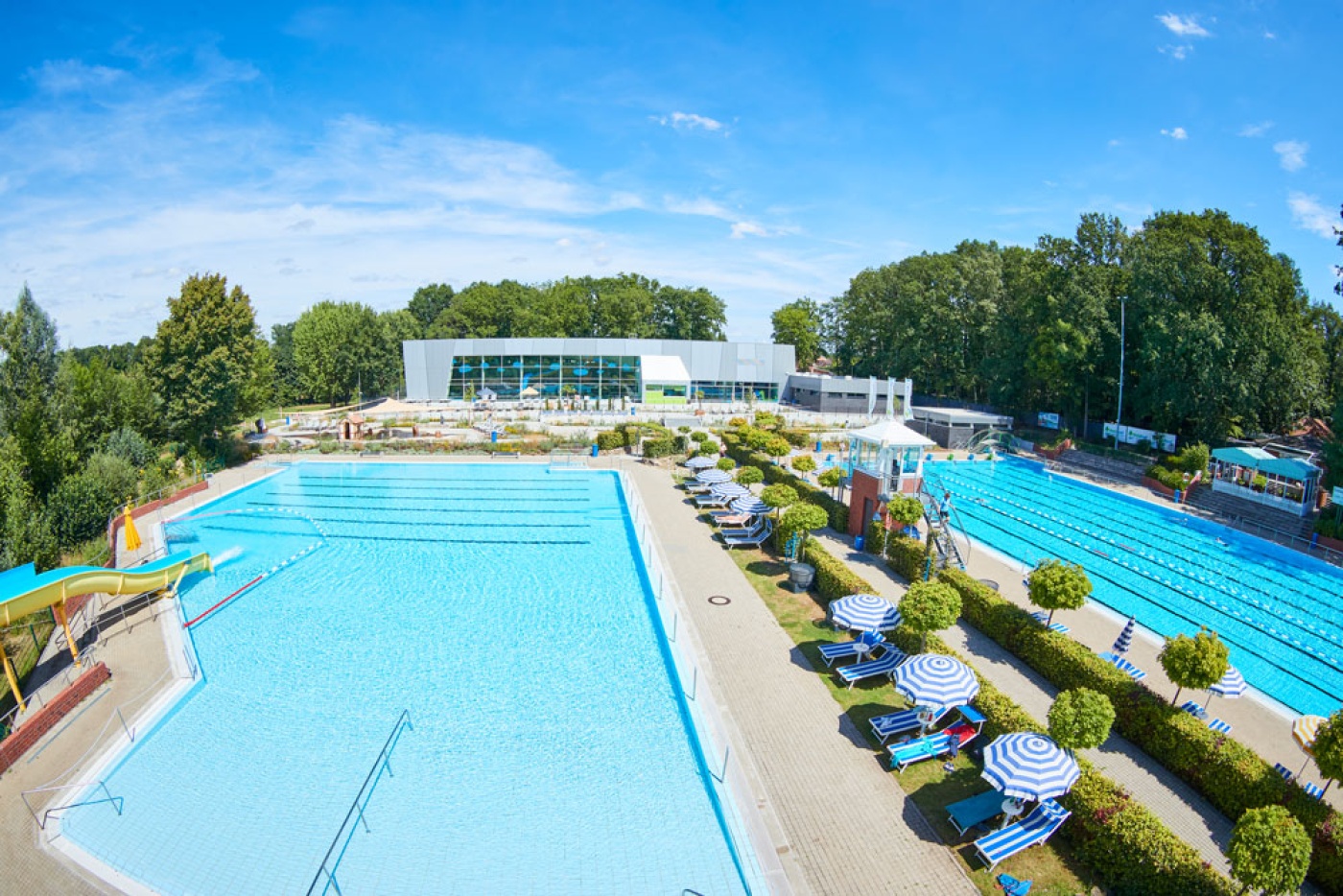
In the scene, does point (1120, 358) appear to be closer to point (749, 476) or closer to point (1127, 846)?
point (749, 476)

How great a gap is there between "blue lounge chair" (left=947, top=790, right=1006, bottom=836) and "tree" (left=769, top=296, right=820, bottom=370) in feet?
223

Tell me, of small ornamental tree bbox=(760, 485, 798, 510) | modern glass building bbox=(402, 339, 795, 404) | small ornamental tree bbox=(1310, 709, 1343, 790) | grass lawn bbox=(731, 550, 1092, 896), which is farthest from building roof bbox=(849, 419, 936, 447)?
modern glass building bbox=(402, 339, 795, 404)

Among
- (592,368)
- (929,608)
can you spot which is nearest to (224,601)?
(929,608)

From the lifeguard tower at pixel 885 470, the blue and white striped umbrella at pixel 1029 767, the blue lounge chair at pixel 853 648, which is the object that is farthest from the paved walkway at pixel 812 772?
the lifeguard tower at pixel 885 470

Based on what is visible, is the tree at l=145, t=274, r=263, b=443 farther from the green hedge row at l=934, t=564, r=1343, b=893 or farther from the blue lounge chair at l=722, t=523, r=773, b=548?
the green hedge row at l=934, t=564, r=1343, b=893

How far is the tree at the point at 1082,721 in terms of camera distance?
8.45 metres

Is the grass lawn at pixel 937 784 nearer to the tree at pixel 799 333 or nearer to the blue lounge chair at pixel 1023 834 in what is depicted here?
the blue lounge chair at pixel 1023 834

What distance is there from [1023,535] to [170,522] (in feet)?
91.1

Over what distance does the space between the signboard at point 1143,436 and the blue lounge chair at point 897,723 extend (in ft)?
96.3

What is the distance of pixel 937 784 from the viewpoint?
9422 mm

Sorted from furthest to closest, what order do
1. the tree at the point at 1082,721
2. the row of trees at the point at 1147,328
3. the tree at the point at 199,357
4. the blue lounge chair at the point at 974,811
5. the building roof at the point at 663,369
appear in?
the building roof at the point at 663,369
the row of trees at the point at 1147,328
the tree at the point at 199,357
the tree at the point at 1082,721
the blue lounge chair at the point at 974,811

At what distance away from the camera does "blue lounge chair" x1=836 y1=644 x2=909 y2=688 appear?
11836 mm

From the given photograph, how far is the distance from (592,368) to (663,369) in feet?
19.9

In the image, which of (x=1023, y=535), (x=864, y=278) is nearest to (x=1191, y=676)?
(x=1023, y=535)
